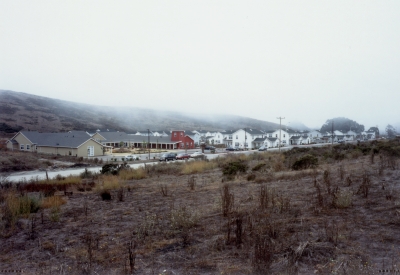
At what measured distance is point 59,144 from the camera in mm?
51625

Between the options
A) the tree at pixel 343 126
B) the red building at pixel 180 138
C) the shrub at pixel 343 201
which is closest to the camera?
the shrub at pixel 343 201

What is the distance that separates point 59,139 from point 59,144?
183 cm

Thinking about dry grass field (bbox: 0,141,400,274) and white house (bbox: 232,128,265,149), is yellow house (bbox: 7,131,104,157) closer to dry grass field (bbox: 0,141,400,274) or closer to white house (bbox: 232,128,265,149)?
white house (bbox: 232,128,265,149)

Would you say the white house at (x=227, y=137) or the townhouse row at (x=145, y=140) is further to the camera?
the white house at (x=227, y=137)

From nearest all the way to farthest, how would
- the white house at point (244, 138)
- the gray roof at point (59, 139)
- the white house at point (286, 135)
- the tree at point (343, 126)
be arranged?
the gray roof at point (59, 139) → the white house at point (244, 138) → the white house at point (286, 135) → the tree at point (343, 126)

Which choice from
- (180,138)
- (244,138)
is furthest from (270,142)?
→ (180,138)

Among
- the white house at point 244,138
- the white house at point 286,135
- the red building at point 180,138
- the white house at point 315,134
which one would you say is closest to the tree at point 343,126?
the white house at point 315,134

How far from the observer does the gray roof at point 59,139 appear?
164ft

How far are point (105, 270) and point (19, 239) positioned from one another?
3.26 meters

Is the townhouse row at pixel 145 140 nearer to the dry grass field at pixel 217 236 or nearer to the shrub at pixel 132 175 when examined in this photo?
the shrub at pixel 132 175

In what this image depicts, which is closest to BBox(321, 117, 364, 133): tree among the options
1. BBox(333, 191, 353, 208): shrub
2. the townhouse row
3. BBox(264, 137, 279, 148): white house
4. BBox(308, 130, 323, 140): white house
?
the townhouse row

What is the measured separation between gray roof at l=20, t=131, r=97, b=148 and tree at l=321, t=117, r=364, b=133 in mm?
92660

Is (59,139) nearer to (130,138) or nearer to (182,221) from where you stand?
(130,138)

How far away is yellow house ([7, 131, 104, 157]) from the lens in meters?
49.3
